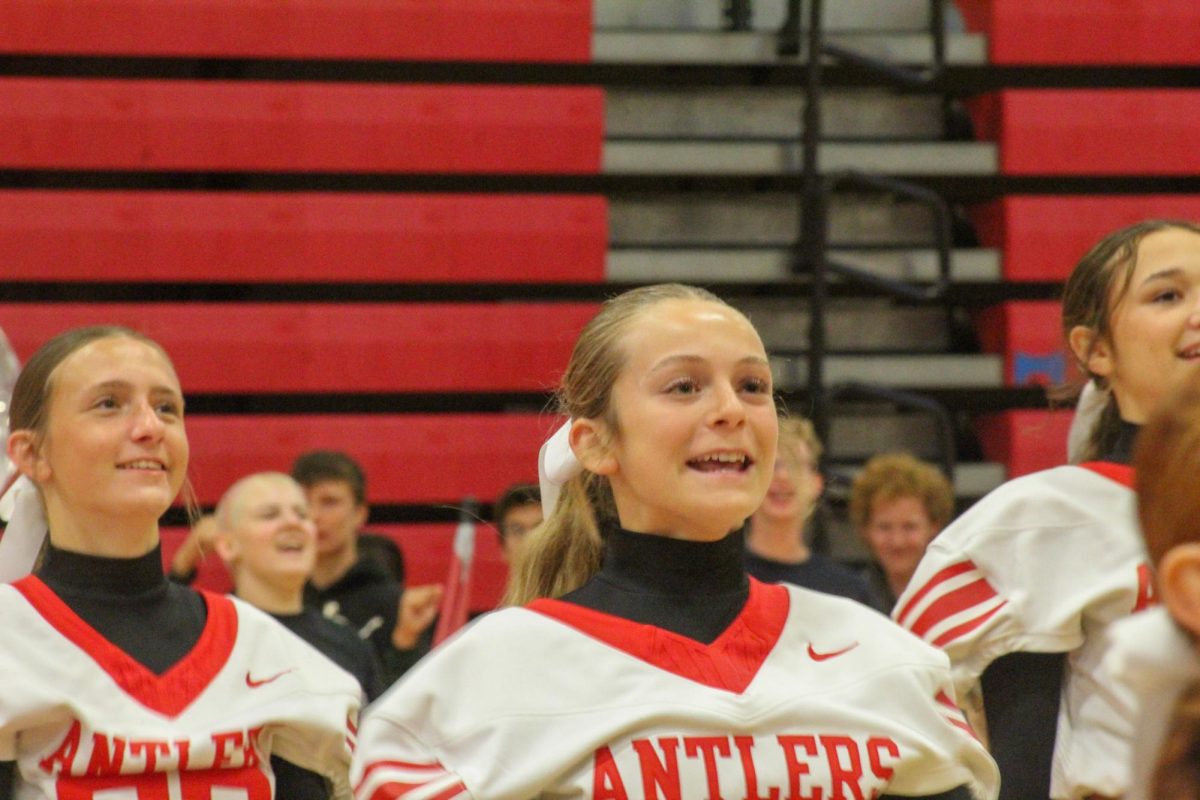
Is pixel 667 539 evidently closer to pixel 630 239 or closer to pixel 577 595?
pixel 577 595

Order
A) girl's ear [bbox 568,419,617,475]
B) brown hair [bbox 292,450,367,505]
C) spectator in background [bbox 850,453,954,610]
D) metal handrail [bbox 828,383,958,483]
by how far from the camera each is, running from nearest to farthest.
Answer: girl's ear [bbox 568,419,617,475] < spectator in background [bbox 850,453,954,610] < brown hair [bbox 292,450,367,505] < metal handrail [bbox 828,383,958,483]

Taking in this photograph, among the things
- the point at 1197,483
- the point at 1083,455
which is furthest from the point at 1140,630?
the point at 1083,455

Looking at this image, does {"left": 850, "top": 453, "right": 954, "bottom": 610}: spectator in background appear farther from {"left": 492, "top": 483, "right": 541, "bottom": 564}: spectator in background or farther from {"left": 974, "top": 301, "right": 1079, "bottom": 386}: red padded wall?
{"left": 974, "top": 301, "right": 1079, "bottom": 386}: red padded wall

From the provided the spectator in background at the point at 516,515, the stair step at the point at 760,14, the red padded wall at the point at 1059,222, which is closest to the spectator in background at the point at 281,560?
the spectator in background at the point at 516,515

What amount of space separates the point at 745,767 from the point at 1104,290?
925 mm

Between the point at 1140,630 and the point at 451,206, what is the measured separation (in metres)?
4.36

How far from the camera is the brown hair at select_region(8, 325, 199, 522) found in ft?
7.80

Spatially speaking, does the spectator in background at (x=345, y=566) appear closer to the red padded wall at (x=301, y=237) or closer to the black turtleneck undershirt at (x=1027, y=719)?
the red padded wall at (x=301, y=237)

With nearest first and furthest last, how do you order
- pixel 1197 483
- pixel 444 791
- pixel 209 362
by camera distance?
pixel 1197 483
pixel 444 791
pixel 209 362

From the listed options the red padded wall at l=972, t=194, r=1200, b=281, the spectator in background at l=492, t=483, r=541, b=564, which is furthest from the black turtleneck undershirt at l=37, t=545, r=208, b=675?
the red padded wall at l=972, t=194, r=1200, b=281

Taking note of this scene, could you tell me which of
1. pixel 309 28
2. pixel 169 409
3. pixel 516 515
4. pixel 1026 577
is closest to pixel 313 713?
pixel 169 409

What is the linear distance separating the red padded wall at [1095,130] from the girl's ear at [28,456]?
3698mm

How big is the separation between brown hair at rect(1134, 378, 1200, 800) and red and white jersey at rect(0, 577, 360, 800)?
4.80 ft

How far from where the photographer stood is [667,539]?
74.7 inches
